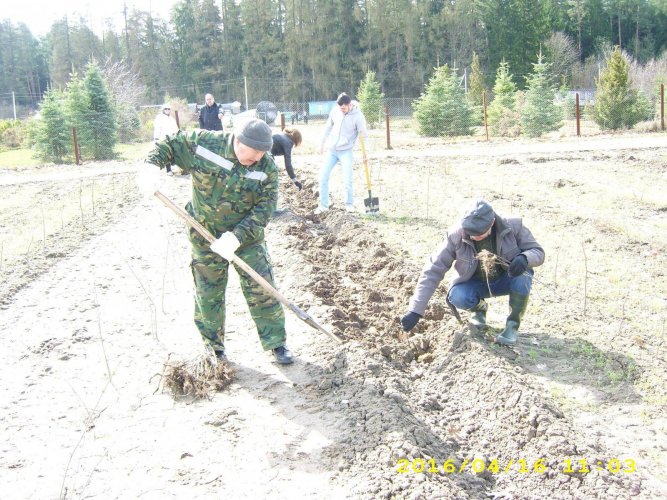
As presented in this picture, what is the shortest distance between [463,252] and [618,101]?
64.4ft

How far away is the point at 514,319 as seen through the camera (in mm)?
4641

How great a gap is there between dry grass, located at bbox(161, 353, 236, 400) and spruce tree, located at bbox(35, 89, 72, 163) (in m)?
18.1

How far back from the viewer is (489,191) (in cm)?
1078

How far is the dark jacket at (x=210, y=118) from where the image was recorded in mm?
12703

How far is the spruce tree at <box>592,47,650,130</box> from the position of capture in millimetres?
21422

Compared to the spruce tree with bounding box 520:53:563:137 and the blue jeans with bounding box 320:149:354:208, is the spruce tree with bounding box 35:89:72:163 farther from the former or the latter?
the spruce tree with bounding box 520:53:563:137

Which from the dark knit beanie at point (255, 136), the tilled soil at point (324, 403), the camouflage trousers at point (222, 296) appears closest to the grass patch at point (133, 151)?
the tilled soil at point (324, 403)

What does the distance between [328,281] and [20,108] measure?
6225cm

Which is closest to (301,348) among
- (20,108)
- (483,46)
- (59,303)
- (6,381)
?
(6,381)

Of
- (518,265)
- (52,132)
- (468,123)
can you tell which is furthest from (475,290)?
(468,123)

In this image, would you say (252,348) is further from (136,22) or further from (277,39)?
Result: (136,22)

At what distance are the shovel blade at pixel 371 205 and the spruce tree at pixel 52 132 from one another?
14491 mm

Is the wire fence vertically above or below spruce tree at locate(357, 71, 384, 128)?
below

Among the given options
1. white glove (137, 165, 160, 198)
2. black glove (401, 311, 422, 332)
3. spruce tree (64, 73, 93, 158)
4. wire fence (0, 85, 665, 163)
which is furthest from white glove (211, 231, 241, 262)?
spruce tree (64, 73, 93, 158)
